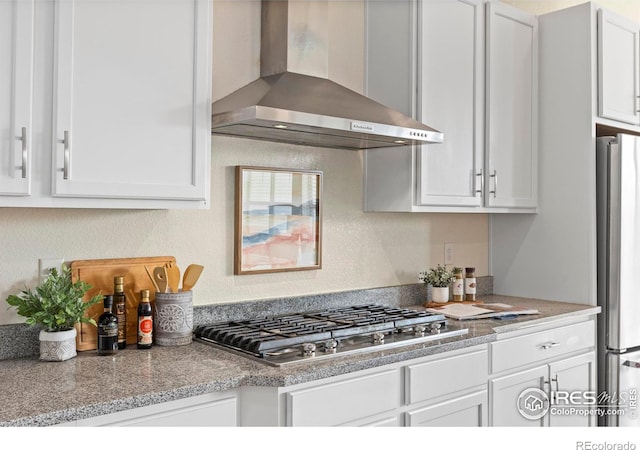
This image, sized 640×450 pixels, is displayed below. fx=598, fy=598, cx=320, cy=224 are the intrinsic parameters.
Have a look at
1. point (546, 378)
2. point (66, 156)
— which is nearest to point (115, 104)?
point (66, 156)

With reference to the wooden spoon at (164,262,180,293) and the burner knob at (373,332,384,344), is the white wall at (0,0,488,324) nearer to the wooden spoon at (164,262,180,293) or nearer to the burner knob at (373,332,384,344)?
the wooden spoon at (164,262,180,293)

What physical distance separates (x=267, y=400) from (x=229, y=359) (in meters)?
0.22

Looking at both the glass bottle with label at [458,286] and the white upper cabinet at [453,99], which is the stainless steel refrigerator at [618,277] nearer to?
the white upper cabinet at [453,99]

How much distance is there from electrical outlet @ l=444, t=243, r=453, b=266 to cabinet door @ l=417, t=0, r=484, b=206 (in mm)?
434

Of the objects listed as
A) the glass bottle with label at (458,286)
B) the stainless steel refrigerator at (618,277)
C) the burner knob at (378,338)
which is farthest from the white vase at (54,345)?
the stainless steel refrigerator at (618,277)

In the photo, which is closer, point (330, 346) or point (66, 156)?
point (66, 156)

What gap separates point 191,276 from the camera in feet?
7.18

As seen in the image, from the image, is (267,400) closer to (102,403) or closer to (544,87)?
(102,403)

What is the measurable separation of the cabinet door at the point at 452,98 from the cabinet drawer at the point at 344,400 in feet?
3.16

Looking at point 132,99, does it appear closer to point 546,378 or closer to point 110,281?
point 110,281

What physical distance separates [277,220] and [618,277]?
1.77 meters

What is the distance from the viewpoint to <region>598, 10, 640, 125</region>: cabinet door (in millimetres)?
3086
